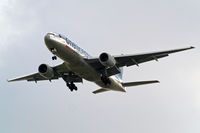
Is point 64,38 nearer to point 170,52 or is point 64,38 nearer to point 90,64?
point 90,64

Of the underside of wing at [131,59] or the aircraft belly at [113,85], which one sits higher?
the underside of wing at [131,59]

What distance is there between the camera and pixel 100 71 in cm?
3762

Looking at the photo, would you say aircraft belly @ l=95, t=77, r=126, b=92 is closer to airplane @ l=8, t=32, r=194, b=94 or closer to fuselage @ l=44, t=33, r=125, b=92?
airplane @ l=8, t=32, r=194, b=94

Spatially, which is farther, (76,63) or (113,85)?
(113,85)

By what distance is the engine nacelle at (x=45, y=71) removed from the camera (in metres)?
37.9

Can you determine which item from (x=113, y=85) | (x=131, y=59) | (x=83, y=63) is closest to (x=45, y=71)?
(x=83, y=63)

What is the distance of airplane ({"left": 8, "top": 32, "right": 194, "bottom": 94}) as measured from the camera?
34.5m

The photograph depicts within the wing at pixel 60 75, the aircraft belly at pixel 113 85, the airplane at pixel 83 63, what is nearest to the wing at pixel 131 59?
the airplane at pixel 83 63

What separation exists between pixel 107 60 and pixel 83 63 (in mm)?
2387

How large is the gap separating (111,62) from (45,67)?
7387mm

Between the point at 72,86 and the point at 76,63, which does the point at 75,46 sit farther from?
the point at 72,86

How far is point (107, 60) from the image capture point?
116 feet

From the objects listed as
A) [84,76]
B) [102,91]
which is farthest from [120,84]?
[84,76]

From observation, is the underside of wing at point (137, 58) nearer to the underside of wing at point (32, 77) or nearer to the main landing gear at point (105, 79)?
the main landing gear at point (105, 79)
